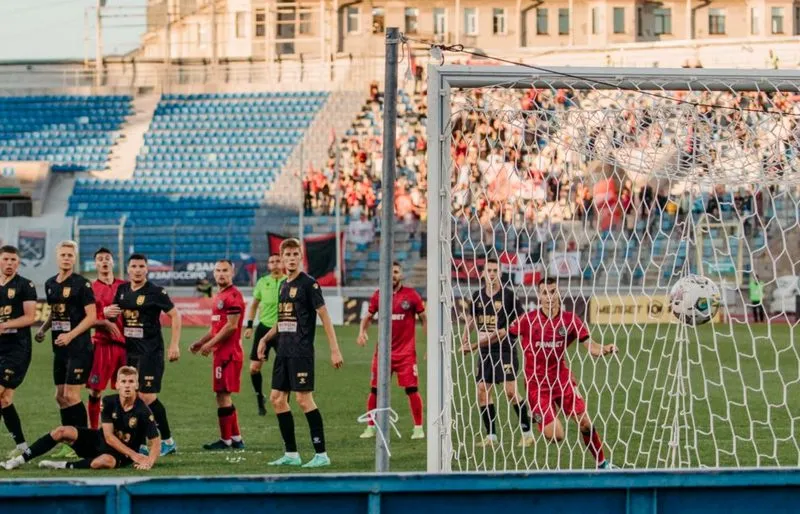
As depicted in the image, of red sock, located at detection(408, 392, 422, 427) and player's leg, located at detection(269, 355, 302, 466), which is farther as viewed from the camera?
red sock, located at detection(408, 392, 422, 427)

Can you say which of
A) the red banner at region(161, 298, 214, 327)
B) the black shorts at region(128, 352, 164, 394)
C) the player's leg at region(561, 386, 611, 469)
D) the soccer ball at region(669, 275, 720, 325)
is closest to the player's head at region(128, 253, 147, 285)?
the black shorts at region(128, 352, 164, 394)

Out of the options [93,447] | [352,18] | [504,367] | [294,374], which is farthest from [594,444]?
[352,18]

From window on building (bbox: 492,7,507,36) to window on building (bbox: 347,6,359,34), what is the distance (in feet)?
18.1

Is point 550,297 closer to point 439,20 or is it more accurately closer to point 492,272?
point 492,272

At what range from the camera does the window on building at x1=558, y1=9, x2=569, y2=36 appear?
2275 inches

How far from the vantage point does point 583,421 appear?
10.8 m

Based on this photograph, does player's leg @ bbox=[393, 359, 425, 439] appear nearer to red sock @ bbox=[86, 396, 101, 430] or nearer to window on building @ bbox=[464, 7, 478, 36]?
red sock @ bbox=[86, 396, 101, 430]

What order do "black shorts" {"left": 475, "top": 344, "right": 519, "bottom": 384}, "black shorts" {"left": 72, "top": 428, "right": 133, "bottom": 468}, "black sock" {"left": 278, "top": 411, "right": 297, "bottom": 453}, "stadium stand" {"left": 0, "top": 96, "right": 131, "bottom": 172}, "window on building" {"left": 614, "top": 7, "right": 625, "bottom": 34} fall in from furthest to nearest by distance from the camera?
"window on building" {"left": 614, "top": 7, "right": 625, "bottom": 34}
"stadium stand" {"left": 0, "top": 96, "right": 131, "bottom": 172}
"black shorts" {"left": 475, "top": 344, "right": 519, "bottom": 384}
"black sock" {"left": 278, "top": 411, "right": 297, "bottom": 453}
"black shorts" {"left": 72, "top": 428, "right": 133, "bottom": 468}

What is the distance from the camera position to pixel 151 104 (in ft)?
147

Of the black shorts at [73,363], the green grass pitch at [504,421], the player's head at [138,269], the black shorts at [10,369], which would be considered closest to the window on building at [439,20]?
the green grass pitch at [504,421]

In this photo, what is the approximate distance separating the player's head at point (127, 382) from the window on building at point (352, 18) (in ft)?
152

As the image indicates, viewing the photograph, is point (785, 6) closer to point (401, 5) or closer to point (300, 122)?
point (401, 5)

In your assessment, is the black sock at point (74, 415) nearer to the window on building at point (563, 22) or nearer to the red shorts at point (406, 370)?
the red shorts at point (406, 370)

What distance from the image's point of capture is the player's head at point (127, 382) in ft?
35.9
